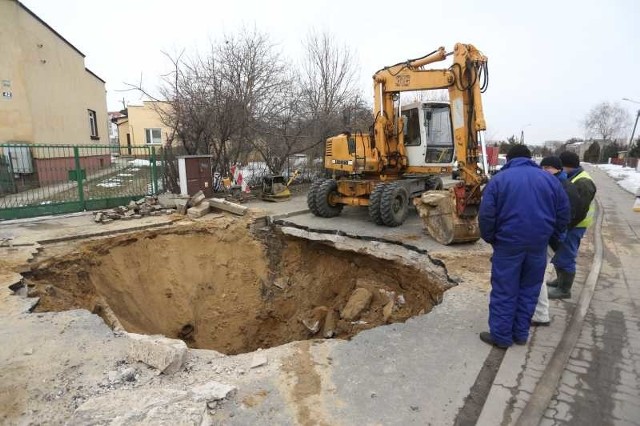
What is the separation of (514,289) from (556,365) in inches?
28.6

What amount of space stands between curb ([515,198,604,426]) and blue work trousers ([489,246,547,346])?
359mm

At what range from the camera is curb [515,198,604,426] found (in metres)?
2.81

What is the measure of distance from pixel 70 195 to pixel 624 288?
1184 centimetres

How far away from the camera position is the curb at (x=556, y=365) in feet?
9.22

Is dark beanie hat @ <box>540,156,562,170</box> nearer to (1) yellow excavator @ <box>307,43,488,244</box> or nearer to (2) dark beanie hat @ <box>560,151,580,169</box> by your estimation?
(2) dark beanie hat @ <box>560,151,580,169</box>

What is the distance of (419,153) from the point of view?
9.18 m

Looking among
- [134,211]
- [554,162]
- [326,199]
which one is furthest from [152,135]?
[554,162]

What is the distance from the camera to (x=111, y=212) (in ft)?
30.4

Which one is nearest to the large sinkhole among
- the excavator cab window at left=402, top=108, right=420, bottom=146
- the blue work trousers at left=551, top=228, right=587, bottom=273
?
the blue work trousers at left=551, top=228, right=587, bottom=273

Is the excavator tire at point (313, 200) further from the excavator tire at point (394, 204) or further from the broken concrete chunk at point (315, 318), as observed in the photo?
the broken concrete chunk at point (315, 318)

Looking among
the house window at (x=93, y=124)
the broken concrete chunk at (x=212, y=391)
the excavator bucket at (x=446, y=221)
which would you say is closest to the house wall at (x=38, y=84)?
the house window at (x=93, y=124)

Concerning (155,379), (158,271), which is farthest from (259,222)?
(155,379)

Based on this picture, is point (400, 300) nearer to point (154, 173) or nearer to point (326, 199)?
point (326, 199)

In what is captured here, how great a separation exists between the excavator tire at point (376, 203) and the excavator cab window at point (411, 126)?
4.91 ft
